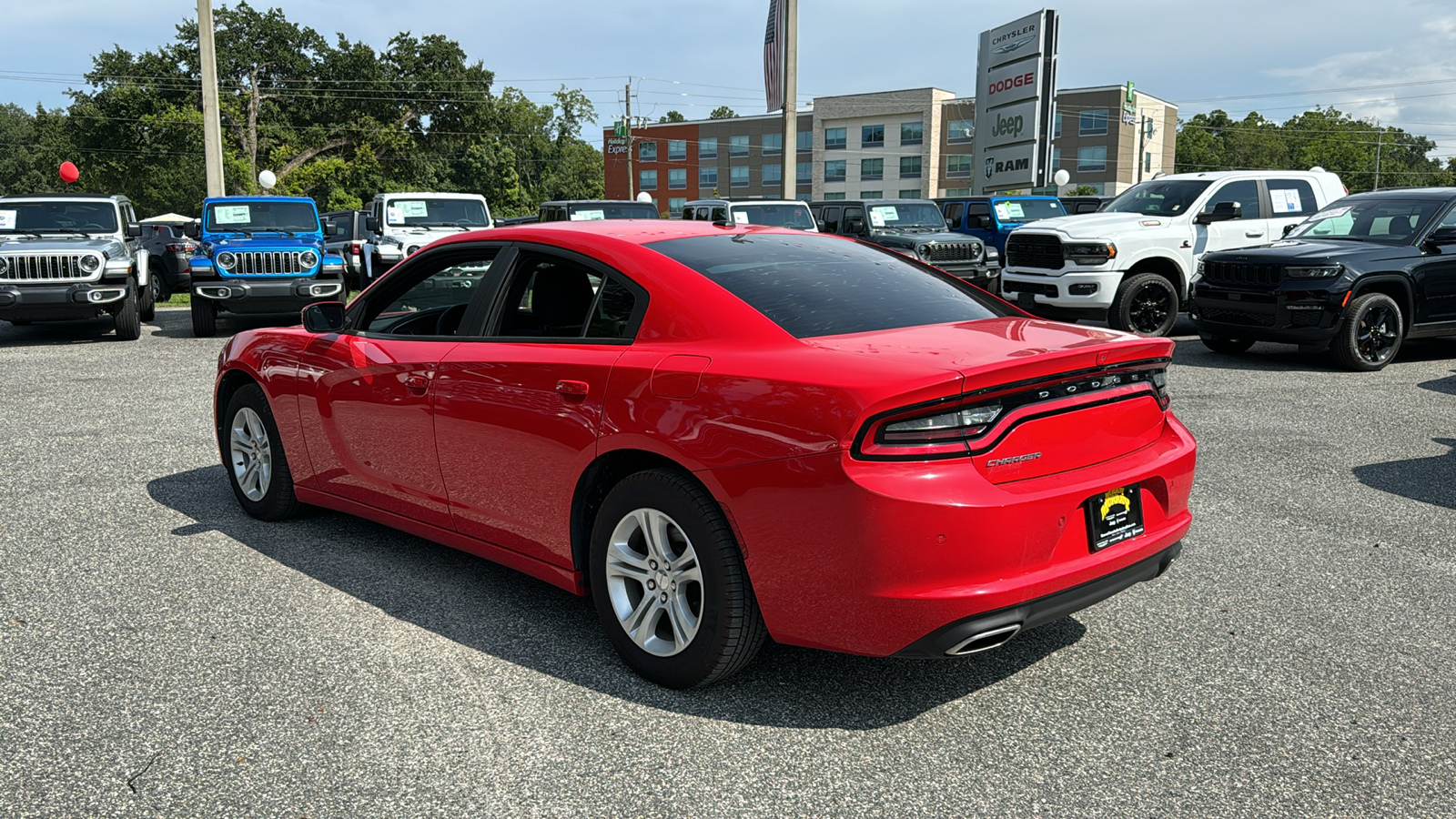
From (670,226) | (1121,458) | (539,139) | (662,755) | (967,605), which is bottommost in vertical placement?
(662,755)

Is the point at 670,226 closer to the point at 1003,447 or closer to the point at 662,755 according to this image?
the point at 1003,447

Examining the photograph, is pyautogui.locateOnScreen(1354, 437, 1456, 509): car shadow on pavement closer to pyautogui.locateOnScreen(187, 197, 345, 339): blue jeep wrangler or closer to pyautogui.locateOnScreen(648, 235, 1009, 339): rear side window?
pyautogui.locateOnScreen(648, 235, 1009, 339): rear side window

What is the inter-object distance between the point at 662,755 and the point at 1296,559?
329 centimetres

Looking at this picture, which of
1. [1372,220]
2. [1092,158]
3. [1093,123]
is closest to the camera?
[1372,220]

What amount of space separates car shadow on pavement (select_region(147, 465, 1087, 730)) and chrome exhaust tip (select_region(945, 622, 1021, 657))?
42cm

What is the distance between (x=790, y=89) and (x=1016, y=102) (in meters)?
6.46

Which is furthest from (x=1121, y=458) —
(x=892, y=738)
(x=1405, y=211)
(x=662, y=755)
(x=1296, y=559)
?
(x=1405, y=211)

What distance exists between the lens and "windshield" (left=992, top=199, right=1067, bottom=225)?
2133 centimetres

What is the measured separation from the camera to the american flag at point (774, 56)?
26.5 meters

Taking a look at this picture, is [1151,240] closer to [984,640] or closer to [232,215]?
[984,640]

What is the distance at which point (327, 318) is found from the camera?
5012 mm

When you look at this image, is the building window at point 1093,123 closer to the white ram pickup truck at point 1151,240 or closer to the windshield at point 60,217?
the white ram pickup truck at point 1151,240

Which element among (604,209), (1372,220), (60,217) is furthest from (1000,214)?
(60,217)

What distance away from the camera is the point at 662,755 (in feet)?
10.3
